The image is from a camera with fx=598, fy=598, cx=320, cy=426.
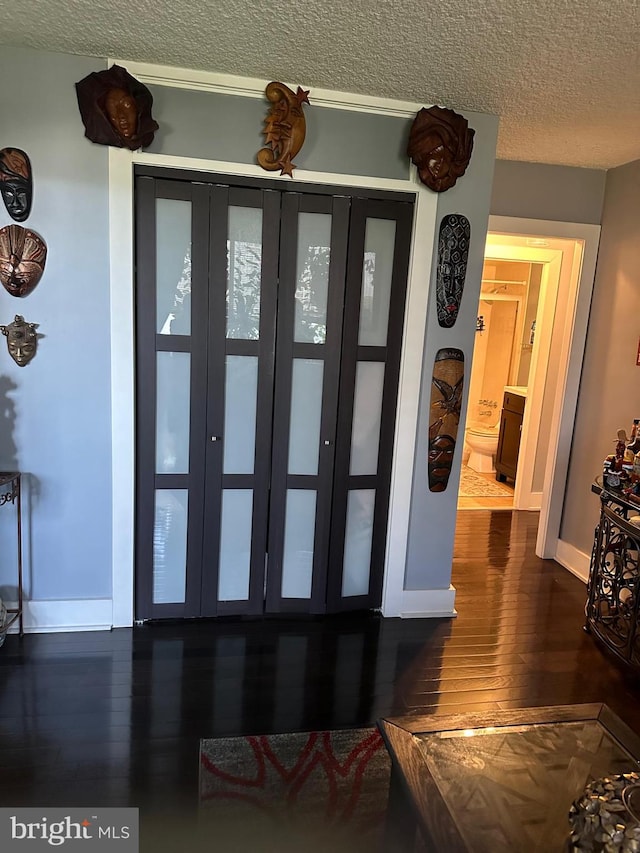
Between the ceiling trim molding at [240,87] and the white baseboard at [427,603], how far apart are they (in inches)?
92.0

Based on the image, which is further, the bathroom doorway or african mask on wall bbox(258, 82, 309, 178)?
the bathroom doorway

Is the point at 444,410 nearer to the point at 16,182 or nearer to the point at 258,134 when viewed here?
the point at 258,134

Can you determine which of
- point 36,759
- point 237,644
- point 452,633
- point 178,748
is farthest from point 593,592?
point 36,759

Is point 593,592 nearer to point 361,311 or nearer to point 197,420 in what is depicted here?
point 361,311

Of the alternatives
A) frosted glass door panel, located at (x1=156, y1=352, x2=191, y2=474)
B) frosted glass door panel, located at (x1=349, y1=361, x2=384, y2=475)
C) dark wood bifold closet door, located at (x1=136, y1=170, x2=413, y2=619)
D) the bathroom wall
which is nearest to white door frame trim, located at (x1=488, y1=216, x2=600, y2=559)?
dark wood bifold closet door, located at (x1=136, y1=170, x2=413, y2=619)

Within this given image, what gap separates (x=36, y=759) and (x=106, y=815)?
1.21 feet

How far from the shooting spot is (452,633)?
9.94ft

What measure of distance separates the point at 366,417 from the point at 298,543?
0.73 metres

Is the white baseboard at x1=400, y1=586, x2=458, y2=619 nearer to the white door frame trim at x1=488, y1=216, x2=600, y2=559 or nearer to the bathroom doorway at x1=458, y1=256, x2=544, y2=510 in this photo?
the white door frame trim at x1=488, y1=216, x2=600, y2=559

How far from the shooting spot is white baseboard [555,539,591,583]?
374 cm

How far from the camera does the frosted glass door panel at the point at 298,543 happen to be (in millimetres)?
3004

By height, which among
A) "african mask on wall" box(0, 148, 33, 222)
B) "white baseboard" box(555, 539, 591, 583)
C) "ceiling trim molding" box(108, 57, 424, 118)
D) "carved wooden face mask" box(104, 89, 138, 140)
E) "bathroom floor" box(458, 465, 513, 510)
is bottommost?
"bathroom floor" box(458, 465, 513, 510)

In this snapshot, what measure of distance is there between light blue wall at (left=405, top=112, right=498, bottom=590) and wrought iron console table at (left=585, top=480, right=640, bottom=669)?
2.37 ft

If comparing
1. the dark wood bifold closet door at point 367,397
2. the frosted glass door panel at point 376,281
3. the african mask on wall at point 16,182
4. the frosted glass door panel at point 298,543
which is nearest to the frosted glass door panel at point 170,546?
the frosted glass door panel at point 298,543
